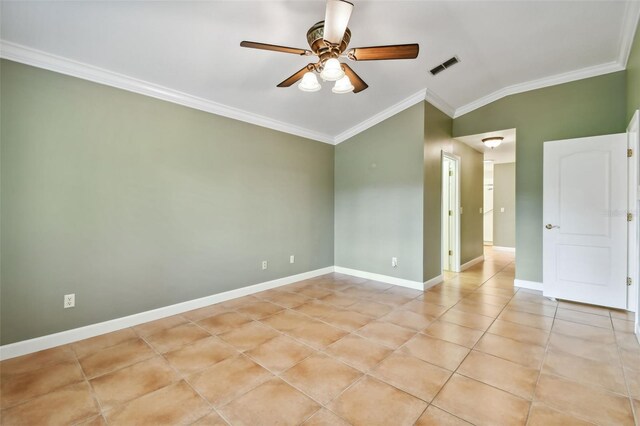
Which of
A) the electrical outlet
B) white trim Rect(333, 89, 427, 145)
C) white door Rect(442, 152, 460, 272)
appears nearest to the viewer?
the electrical outlet

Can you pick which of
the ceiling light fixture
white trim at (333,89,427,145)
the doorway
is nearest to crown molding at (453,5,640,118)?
the ceiling light fixture

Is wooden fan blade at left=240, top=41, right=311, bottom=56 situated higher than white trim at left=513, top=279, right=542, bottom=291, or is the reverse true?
wooden fan blade at left=240, top=41, right=311, bottom=56

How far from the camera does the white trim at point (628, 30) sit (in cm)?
259

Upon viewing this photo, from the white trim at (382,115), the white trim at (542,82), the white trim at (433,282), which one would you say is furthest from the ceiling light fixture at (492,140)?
the white trim at (433,282)

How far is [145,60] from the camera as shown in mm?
2701

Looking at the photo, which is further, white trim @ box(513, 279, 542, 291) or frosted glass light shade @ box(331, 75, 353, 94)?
white trim @ box(513, 279, 542, 291)

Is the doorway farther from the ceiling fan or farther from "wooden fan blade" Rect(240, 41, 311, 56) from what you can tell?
"wooden fan blade" Rect(240, 41, 311, 56)

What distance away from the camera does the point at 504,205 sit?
811 cm

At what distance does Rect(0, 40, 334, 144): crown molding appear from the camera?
2342 mm

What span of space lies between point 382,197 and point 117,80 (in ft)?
12.1

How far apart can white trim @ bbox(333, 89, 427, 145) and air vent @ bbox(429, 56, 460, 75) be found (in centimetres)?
40

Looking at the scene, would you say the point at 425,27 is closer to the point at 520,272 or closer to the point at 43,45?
the point at 43,45

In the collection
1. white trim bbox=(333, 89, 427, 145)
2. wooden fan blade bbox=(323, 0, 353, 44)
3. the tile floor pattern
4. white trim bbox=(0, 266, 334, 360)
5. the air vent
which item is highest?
the air vent

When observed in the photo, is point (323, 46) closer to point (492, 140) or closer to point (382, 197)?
point (382, 197)
